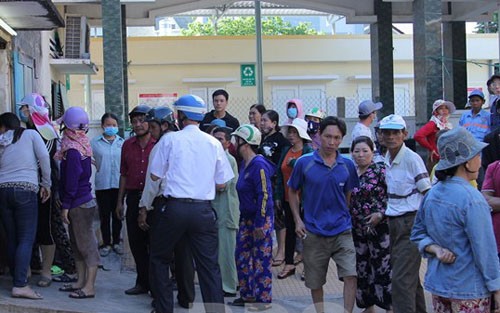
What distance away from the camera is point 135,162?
7.91 metres

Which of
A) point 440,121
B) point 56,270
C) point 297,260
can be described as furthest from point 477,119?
point 56,270

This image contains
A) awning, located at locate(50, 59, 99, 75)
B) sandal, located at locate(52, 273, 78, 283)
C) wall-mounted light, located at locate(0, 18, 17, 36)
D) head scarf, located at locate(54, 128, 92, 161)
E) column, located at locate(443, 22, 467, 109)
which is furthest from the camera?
column, located at locate(443, 22, 467, 109)

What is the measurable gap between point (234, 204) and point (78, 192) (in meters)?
1.61

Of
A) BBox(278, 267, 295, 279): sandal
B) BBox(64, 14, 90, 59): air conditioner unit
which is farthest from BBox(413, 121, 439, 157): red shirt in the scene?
BBox(64, 14, 90, 59): air conditioner unit

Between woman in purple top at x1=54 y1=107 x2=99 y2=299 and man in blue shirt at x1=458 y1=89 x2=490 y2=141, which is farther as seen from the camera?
man in blue shirt at x1=458 y1=89 x2=490 y2=141

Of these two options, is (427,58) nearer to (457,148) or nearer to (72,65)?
(72,65)

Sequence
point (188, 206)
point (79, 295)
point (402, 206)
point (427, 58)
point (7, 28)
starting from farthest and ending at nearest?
point (427, 58) → point (7, 28) → point (79, 295) → point (402, 206) → point (188, 206)

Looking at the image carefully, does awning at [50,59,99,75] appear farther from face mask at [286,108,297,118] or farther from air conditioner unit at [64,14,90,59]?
face mask at [286,108,297,118]

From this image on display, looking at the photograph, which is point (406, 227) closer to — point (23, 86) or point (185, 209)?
point (185, 209)

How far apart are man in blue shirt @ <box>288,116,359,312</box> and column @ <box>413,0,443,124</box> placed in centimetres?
576

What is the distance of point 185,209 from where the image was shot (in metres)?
6.16

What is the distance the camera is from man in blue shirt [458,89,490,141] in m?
9.59

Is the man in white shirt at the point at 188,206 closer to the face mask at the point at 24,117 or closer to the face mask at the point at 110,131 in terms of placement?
the face mask at the point at 24,117

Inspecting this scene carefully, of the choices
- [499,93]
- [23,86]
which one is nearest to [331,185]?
[499,93]
